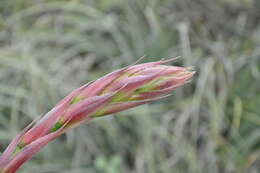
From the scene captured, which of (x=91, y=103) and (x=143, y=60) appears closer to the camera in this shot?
(x=91, y=103)

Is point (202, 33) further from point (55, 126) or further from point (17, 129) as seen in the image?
point (55, 126)

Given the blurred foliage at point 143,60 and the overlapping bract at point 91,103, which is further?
the blurred foliage at point 143,60

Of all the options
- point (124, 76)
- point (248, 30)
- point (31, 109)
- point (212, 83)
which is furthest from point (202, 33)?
point (124, 76)

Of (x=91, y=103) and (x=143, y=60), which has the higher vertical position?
(x=91, y=103)

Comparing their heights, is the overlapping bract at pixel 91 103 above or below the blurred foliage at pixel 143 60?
above
